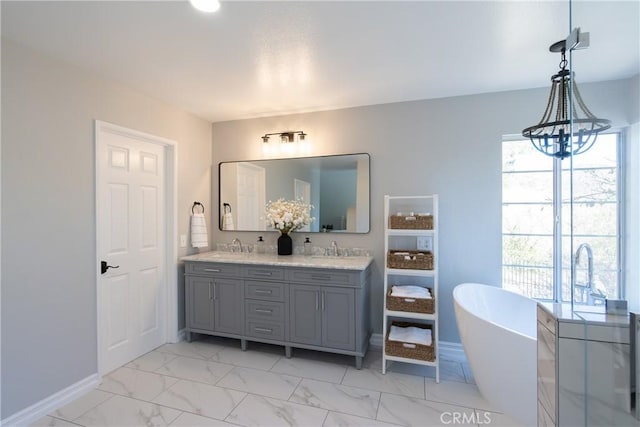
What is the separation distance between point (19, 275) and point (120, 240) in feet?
2.61

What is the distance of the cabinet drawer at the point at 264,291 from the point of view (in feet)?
9.15

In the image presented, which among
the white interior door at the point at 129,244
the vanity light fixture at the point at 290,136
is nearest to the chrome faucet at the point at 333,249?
the vanity light fixture at the point at 290,136

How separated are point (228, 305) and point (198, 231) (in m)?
0.95

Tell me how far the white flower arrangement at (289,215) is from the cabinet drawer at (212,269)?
0.63 meters

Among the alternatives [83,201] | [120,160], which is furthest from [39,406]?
[120,160]

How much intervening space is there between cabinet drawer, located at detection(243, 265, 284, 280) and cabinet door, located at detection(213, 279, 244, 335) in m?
0.14

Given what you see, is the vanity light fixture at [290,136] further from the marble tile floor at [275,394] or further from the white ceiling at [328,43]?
the marble tile floor at [275,394]

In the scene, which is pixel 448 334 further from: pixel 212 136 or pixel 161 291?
pixel 212 136

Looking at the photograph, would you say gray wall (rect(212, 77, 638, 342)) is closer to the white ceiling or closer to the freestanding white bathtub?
the white ceiling

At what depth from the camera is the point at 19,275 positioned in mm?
1881

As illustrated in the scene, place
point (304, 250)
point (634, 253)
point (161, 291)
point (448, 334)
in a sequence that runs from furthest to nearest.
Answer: point (304, 250) < point (161, 291) < point (448, 334) < point (634, 253)

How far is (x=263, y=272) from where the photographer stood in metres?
2.84

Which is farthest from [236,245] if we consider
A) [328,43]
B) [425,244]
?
[328,43]

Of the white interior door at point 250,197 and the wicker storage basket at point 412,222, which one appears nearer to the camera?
the wicker storage basket at point 412,222
